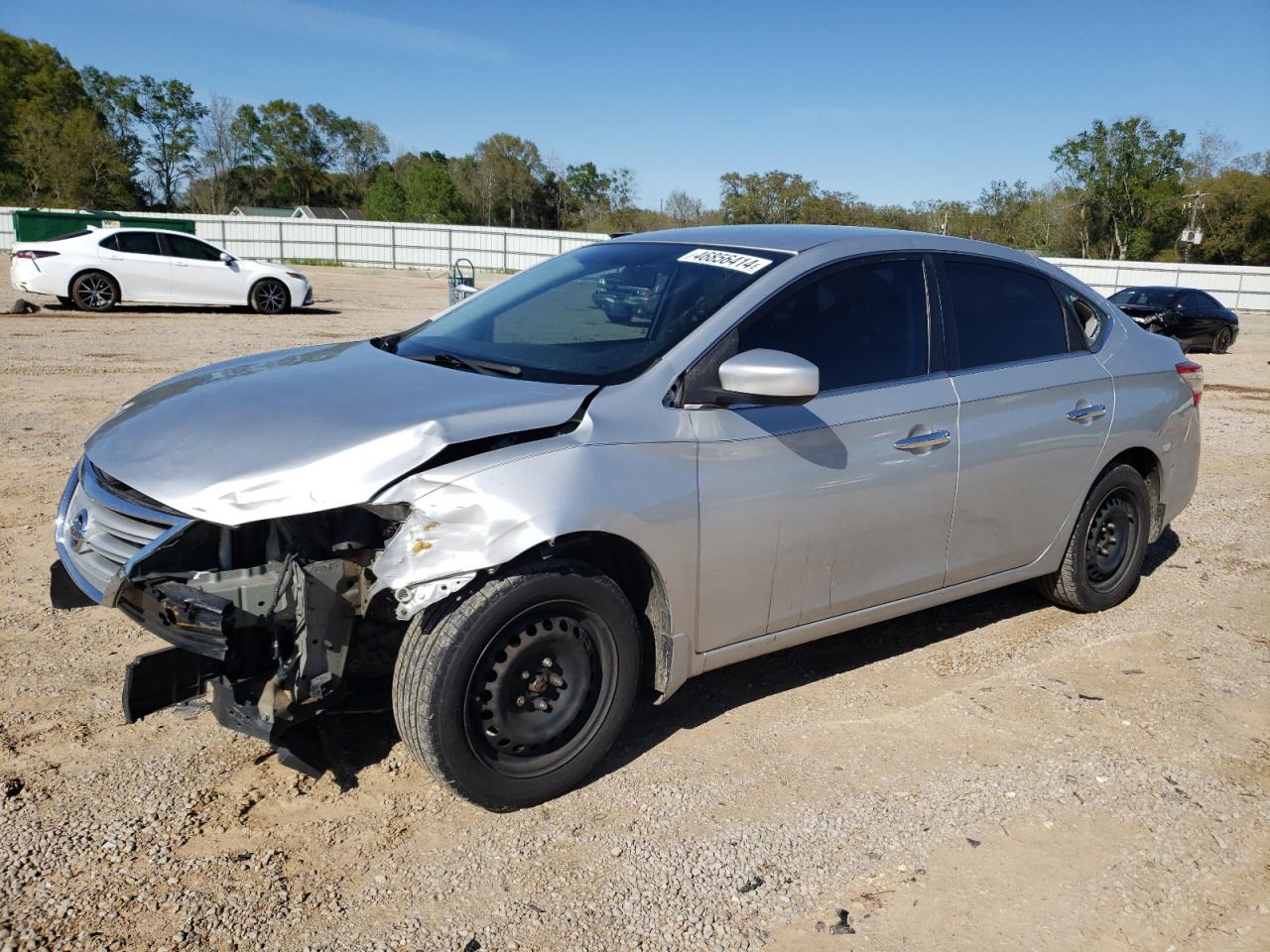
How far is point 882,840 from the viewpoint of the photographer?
320 cm

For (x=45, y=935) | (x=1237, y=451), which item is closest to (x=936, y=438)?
(x=45, y=935)

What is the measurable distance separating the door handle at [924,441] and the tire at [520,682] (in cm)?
131

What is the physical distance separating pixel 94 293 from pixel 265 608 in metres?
16.8

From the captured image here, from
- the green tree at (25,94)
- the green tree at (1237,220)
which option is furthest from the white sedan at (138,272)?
the green tree at (1237,220)

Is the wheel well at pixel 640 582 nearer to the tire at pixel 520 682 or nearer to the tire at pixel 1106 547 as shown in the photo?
the tire at pixel 520 682

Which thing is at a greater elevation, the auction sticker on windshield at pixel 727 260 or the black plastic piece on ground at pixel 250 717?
the auction sticker on windshield at pixel 727 260

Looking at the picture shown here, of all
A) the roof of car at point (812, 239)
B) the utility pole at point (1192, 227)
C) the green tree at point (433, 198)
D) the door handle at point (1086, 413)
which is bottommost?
the door handle at point (1086, 413)

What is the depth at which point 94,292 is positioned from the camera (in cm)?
1731

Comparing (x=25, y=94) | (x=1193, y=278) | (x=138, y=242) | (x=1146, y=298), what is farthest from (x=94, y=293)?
(x=25, y=94)

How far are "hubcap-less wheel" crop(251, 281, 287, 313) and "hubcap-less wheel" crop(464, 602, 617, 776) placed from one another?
1750 cm

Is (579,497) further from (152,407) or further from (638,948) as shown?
(152,407)

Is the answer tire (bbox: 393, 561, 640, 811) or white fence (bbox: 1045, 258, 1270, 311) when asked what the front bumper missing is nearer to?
tire (bbox: 393, 561, 640, 811)

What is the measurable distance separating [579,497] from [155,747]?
177 cm

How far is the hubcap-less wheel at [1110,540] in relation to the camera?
5.06 meters
